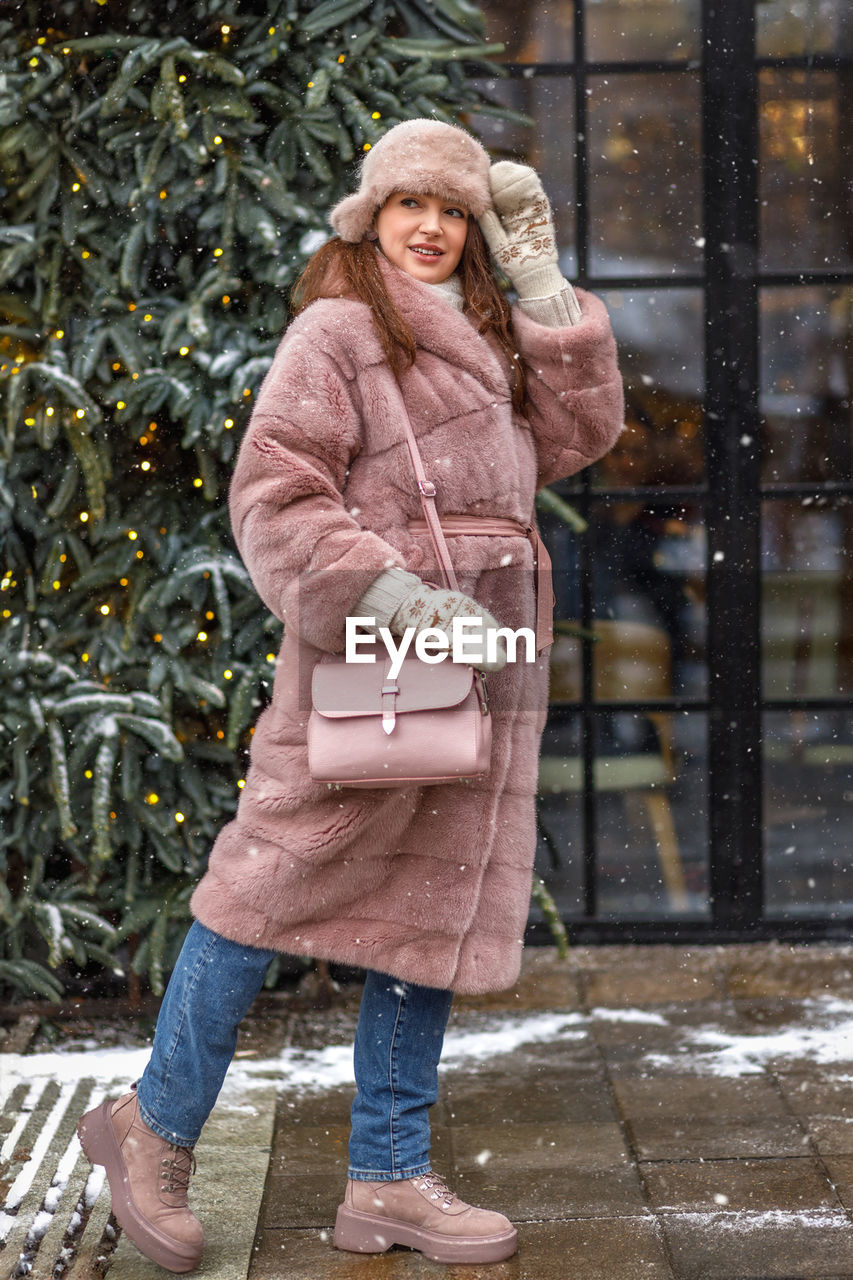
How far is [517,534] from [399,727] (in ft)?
1.53

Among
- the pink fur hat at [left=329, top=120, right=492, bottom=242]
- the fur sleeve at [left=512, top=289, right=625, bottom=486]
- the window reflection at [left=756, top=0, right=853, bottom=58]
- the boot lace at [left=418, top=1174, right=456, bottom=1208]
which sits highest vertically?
the window reflection at [left=756, top=0, right=853, bottom=58]

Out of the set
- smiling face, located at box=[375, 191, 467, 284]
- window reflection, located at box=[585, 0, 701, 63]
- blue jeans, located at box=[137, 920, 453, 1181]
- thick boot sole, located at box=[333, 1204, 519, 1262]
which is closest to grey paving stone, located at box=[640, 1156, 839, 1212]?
thick boot sole, located at box=[333, 1204, 519, 1262]

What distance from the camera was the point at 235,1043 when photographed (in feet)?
A: 8.63

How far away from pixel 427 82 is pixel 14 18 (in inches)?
41.2

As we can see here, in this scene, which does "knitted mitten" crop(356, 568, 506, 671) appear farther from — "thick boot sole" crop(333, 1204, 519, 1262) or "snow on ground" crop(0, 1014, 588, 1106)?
"snow on ground" crop(0, 1014, 588, 1106)

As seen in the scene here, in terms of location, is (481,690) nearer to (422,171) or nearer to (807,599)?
(422,171)

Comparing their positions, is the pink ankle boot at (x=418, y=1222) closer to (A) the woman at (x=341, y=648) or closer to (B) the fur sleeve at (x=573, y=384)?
(A) the woman at (x=341, y=648)

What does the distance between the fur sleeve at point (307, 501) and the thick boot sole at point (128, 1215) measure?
969 mm

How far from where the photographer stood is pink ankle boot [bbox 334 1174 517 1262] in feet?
8.58

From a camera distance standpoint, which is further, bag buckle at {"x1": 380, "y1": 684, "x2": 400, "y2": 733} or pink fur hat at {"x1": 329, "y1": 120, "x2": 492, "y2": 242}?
pink fur hat at {"x1": 329, "y1": 120, "x2": 492, "y2": 242}

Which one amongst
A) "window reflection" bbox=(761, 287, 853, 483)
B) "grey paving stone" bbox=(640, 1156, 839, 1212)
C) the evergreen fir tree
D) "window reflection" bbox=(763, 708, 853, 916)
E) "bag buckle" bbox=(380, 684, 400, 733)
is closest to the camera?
"bag buckle" bbox=(380, 684, 400, 733)

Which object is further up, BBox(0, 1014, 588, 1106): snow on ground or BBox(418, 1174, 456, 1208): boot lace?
BBox(418, 1174, 456, 1208): boot lace

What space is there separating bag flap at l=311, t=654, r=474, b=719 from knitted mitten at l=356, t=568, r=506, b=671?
0.04 meters

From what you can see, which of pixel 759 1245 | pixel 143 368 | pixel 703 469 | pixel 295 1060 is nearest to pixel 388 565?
pixel 759 1245
